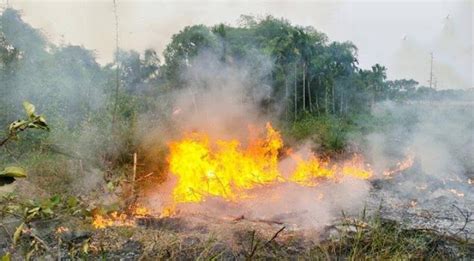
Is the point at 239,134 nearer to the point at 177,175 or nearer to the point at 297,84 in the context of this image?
the point at 177,175

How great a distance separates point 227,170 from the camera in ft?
37.7

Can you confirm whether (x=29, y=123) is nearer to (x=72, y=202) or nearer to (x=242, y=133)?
(x=72, y=202)

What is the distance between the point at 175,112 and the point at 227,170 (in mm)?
5031

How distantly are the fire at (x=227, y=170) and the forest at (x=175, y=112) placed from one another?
36.9 inches

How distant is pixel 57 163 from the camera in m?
10.8

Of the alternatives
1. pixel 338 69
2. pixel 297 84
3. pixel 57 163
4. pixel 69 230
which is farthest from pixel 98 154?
pixel 338 69

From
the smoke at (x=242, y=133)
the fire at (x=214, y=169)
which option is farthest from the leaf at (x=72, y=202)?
the fire at (x=214, y=169)

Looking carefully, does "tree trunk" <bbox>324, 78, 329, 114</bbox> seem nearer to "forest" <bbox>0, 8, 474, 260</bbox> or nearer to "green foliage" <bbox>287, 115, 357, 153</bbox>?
"forest" <bbox>0, 8, 474, 260</bbox>

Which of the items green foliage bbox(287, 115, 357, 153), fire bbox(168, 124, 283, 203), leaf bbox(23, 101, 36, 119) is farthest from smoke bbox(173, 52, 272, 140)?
leaf bbox(23, 101, 36, 119)

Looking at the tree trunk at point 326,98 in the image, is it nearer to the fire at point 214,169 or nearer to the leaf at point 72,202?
the fire at point 214,169

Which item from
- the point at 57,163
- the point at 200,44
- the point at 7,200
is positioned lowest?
the point at 57,163

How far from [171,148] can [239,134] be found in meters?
4.99

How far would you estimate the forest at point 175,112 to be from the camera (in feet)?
11.4

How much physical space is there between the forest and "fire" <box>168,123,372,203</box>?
938 mm
